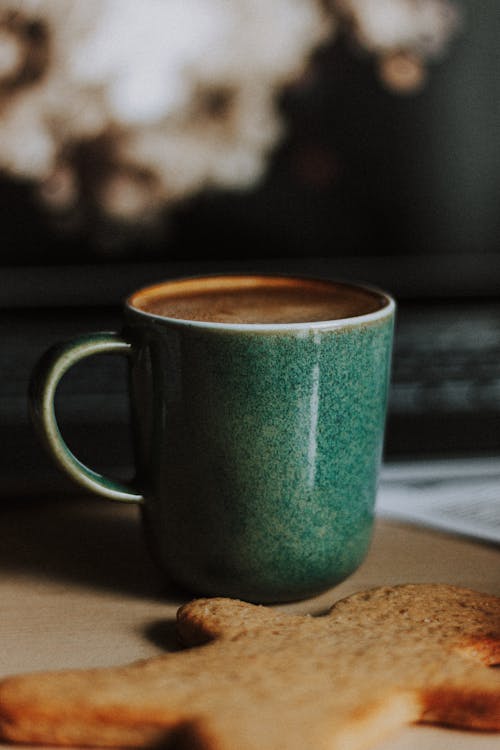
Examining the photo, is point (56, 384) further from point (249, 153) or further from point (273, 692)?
point (249, 153)

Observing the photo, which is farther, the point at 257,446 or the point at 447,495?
the point at 447,495

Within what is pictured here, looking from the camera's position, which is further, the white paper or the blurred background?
the blurred background

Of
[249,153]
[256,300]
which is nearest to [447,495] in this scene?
[256,300]

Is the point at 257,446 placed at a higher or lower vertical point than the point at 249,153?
lower

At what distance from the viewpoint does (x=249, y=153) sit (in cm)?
91

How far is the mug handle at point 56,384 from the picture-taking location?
0.41 m

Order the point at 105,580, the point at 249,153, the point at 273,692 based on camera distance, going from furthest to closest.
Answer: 1. the point at 249,153
2. the point at 105,580
3. the point at 273,692

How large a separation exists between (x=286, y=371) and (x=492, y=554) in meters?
0.18

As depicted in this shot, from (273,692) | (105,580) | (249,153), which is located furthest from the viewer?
(249,153)

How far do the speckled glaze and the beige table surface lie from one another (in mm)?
30

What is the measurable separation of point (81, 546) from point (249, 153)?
1.73 ft

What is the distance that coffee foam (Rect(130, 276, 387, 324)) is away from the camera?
0.45 meters

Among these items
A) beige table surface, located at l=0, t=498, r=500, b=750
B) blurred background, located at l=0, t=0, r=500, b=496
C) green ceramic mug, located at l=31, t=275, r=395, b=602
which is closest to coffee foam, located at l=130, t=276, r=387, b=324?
green ceramic mug, located at l=31, t=275, r=395, b=602

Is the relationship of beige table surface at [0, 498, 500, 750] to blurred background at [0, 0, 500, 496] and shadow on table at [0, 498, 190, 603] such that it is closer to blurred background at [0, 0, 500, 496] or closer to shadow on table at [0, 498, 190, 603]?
shadow on table at [0, 498, 190, 603]
